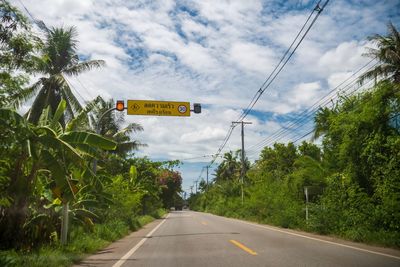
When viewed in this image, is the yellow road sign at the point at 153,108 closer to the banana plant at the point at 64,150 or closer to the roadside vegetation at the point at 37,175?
the roadside vegetation at the point at 37,175

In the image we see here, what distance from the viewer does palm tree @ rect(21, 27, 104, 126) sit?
78.2 feet

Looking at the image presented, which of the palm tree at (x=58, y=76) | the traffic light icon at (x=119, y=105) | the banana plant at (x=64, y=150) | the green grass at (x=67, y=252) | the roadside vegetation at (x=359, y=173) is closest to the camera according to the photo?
the green grass at (x=67, y=252)

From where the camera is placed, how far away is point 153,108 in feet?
50.6

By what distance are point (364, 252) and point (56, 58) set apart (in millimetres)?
22350

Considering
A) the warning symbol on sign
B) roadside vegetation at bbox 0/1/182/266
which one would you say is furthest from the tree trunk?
the warning symbol on sign

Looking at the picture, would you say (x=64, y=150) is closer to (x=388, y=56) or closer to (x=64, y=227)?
(x=64, y=227)

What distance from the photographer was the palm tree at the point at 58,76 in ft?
78.2

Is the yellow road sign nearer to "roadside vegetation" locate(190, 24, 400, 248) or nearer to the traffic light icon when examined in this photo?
the traffic light icon

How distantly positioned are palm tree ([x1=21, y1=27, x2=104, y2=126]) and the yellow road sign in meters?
10.2

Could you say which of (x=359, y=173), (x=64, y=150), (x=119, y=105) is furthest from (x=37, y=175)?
(x=359, y=173)

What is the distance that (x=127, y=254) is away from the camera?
10.5m

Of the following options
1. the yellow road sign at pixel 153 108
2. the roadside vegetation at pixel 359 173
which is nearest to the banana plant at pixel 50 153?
the yellow road sign at pixel 153 108

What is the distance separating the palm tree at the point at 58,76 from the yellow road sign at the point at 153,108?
401 inches

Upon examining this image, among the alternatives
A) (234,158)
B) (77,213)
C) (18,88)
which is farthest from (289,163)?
(18,88)
